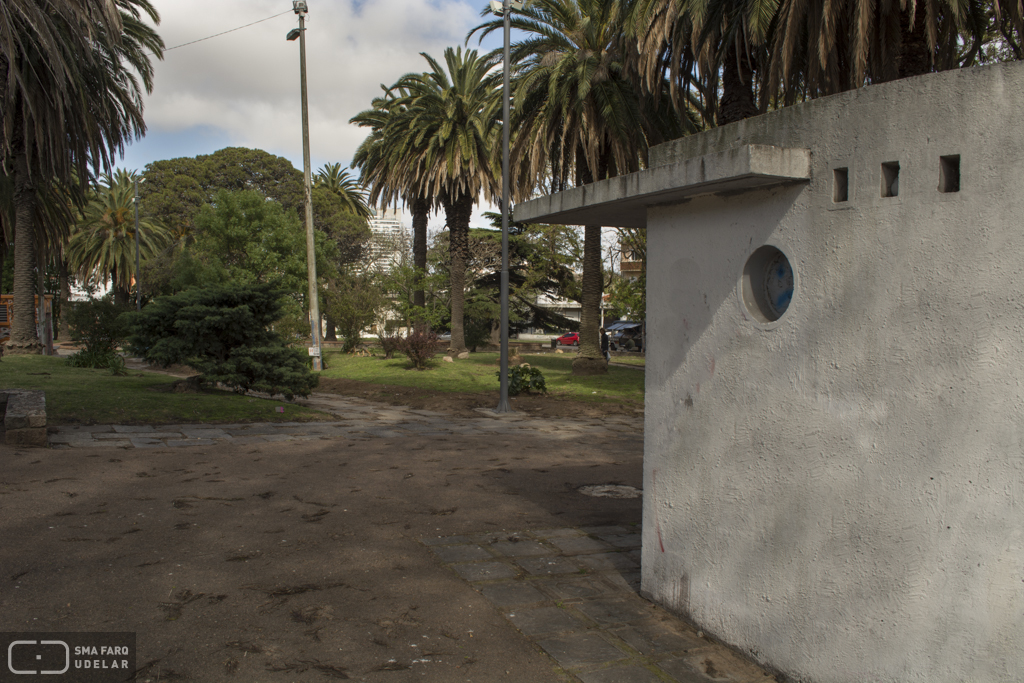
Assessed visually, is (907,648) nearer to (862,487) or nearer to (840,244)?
(862,487)

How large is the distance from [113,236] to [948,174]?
49.1 m

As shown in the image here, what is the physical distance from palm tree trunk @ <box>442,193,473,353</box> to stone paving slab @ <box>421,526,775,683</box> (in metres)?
23.7

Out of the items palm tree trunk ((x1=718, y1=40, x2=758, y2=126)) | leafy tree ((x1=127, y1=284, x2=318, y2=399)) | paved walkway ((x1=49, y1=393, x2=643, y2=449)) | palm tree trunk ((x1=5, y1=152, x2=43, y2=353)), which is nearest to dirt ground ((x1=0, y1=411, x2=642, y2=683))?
paved walkway ((x1=49, y1=393, x2=643, y2=449))

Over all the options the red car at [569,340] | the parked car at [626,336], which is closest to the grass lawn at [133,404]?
the parked car at [626,336]

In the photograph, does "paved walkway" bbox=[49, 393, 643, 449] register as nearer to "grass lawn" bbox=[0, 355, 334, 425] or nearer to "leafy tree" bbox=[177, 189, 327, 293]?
"grass lawn" bbox=[0, 355, 334, 425]

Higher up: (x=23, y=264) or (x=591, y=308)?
(x=23, y=264)

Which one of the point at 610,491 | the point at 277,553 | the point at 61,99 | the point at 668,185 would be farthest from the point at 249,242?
the point at 668,185

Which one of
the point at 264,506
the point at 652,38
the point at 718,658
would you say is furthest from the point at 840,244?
the point at 652,38

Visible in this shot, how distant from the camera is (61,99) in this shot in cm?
1667

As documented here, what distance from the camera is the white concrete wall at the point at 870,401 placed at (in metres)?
2.83

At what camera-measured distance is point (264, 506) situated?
21.3ft

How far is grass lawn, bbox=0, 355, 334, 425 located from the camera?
37.2ft

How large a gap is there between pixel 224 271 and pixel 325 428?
18.1 meters

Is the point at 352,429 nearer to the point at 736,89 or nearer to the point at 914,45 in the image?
the point at 736,89
